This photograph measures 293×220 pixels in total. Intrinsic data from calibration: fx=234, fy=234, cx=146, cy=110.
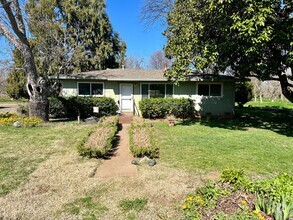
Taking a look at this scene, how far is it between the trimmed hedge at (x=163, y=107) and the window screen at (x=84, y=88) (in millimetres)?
3692

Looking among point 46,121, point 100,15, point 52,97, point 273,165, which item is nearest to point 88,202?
point 273,165

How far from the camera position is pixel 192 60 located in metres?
11.1

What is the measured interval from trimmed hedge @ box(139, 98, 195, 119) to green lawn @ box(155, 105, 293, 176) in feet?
9.90

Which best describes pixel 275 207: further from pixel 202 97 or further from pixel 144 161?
pixel 202 97

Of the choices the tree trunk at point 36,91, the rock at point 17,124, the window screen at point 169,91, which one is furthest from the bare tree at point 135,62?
the rock at point 17,124

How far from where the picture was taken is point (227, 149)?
763 cm

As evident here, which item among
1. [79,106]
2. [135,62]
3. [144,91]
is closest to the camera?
[79,106]

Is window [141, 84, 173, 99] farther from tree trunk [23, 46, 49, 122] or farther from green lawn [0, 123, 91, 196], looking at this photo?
tree trunk [23, 46, 49, 122]

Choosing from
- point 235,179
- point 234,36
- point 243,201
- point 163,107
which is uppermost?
point 234,36

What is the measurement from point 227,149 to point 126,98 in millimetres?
9369

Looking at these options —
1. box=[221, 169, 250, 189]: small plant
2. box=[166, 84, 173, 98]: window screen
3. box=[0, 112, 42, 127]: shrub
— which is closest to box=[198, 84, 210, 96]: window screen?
box=[166, 84, 173, 98]: window screen

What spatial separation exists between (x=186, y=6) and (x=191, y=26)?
3.71ft

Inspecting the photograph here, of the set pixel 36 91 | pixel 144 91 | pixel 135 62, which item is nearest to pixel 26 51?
pixel 36 91

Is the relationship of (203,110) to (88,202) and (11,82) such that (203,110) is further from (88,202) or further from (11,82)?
(11,82)
